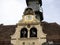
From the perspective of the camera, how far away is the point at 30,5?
41.6 metres

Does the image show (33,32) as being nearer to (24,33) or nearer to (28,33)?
(28,33)

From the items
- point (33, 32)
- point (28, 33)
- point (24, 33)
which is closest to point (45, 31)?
point (33, 32)

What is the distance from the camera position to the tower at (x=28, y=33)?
111 feet

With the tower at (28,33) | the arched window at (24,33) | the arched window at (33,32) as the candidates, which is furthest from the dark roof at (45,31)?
the arched window at (24,33)

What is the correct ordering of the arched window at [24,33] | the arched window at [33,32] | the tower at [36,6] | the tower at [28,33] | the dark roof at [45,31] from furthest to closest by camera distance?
the tower at [36,6]
the dark roof at [45,31]
the arched window at [24,33]
the arched window at [33,32]
the tower at [28,33]

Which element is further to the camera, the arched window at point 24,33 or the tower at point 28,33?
the arched window at point 24,33

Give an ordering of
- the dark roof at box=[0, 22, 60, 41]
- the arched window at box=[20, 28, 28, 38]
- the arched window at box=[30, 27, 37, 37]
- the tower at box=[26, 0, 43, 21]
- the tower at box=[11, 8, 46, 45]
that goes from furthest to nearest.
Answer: the tower at box=[26, 0, 43, 21]
the dark roof at box=[0, 22, 60, 41]
the arched window at box=[20, 28, 28, 38]
the arched window at box=[30, 27, 37, 37]
the tower at box=[11, 8, 46, 45]

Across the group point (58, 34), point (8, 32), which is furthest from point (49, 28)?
point (8, 32)

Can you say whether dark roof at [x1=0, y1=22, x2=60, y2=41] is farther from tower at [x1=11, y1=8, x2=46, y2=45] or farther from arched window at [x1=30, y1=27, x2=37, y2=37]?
arched window at [x1=30, y1=27, x2=37, y2=37]

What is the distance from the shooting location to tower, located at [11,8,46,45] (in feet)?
111

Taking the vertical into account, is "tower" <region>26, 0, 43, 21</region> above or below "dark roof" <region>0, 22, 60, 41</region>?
above

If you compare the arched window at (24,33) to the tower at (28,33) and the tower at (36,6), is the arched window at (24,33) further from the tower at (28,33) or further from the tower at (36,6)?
the tower at (36,6)

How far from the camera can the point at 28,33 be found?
3456 cm

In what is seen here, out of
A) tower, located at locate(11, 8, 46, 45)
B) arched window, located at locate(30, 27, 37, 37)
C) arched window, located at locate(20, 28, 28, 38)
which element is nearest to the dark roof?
tower, located at locate(11, 8, 46, 45)
